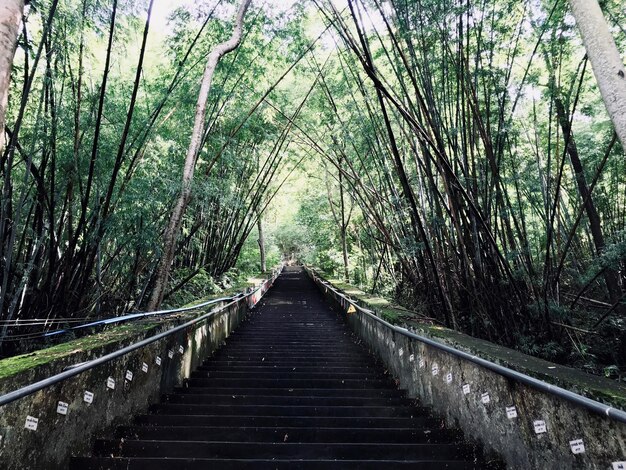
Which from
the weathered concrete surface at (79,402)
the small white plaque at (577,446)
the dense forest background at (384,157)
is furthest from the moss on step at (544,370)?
the weathered concrete surface at (79,402)

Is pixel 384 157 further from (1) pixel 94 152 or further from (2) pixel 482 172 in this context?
(1) pixel 94 152

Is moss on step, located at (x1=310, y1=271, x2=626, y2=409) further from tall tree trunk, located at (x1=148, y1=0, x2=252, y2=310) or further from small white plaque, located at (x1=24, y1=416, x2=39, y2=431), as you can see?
tall tree trunk, located at (x1=148, y1=0, x2=252, y2=310)

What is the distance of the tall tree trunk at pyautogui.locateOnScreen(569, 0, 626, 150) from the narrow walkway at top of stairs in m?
2.07

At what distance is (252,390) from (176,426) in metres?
0.88

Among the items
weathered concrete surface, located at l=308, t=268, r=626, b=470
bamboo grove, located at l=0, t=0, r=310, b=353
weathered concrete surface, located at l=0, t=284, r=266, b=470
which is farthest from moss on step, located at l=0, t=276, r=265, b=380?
weathered concrete surface, located at l=308, t=268, r=626, b=470

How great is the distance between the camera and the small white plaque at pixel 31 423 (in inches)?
57.2

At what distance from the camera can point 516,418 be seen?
5.24 ft

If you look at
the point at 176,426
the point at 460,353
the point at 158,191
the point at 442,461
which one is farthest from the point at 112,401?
the point at 158,191

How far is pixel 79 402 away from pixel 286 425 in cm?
120

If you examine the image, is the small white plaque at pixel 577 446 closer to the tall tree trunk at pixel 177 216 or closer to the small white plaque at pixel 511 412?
the small white plaque at pixel 511 412

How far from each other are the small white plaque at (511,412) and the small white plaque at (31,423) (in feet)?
6.91

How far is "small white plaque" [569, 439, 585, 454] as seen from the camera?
1.26 metres

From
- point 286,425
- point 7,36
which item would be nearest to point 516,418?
point 286,425

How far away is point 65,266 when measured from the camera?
3.78 metres
